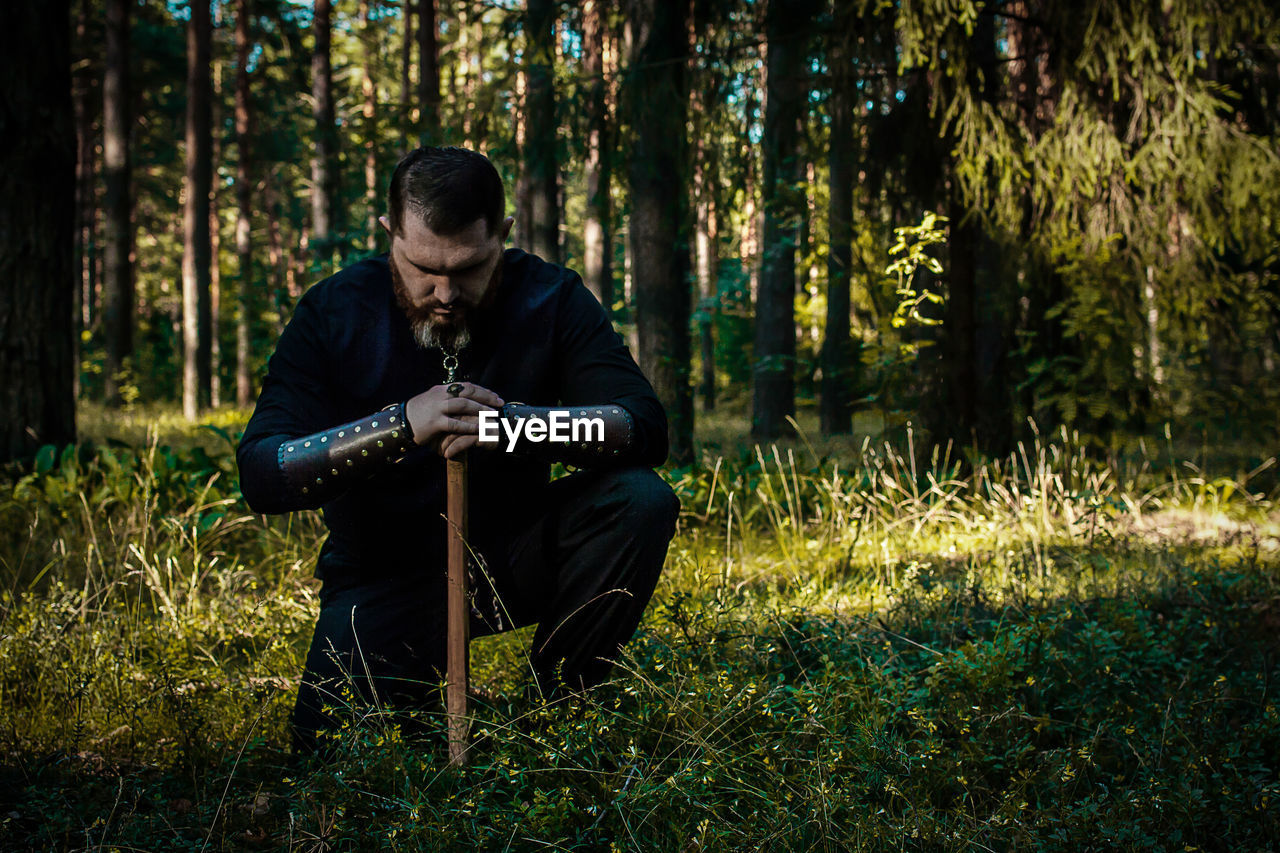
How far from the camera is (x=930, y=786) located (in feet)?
7.99

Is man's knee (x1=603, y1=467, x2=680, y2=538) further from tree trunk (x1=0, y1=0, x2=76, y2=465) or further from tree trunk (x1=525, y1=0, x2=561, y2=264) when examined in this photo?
tree trunk (x1=0, y1=0, x2=76, y2=465)

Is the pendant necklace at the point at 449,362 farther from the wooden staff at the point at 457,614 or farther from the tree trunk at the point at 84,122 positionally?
the tree trunk at the point at 84,122

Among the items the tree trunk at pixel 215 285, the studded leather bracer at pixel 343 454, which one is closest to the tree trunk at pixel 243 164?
the tree trunk at pixel 215 285

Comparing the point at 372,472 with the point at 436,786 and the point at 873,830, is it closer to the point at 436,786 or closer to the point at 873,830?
the point at 436,786

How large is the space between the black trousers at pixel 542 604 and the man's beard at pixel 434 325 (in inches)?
20.7

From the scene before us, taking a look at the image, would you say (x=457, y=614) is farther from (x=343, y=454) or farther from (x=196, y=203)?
(x=196, y=203)

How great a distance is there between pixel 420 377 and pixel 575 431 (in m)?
0.60

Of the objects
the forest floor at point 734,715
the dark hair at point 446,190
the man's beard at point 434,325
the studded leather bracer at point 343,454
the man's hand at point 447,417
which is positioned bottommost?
the forest floor at point 734,715

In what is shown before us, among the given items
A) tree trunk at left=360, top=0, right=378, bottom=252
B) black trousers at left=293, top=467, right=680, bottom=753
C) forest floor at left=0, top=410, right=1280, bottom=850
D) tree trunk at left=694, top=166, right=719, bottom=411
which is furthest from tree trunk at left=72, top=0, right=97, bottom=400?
black trousers at left=293, top=467, right=680, bottom=753

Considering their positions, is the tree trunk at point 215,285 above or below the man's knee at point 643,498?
above

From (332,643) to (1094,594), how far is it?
2.96 metres

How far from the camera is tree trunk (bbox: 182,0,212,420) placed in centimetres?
1511

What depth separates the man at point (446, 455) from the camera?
8.50 ft

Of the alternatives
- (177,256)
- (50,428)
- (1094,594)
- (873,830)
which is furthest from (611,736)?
(177,256)
